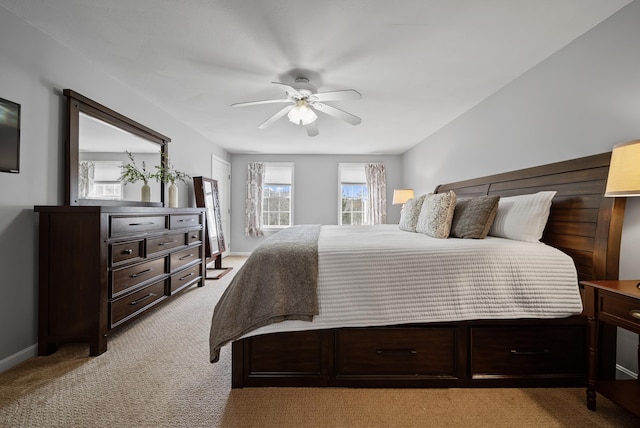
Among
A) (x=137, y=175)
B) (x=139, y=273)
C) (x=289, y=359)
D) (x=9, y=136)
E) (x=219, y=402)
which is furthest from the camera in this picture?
(x=137, y=175)

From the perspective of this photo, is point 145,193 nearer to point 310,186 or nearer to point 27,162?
point 27,162

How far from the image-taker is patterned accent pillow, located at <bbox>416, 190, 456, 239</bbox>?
7.26 feet

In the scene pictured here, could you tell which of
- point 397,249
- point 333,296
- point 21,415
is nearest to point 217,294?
point 21,415

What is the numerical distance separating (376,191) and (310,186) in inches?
57.7

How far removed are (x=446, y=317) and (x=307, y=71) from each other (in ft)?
7.35

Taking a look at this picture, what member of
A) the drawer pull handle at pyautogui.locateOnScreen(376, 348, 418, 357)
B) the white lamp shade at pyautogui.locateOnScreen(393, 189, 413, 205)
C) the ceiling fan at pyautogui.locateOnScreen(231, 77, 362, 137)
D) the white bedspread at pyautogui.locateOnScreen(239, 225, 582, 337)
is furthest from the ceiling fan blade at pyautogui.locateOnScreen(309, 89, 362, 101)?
the white lamp shade at pyautogui.locateOnScreen(393, 189, 413, 205)

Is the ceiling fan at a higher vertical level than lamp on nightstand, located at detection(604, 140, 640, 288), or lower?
higher

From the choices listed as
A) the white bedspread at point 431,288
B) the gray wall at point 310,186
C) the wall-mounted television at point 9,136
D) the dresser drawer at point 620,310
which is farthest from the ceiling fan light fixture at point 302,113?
the gray wall at point 310,186

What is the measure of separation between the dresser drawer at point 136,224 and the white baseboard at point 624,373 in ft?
11.6

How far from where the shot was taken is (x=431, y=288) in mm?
1565

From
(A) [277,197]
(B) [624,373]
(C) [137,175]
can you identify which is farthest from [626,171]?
(A) [277,197]

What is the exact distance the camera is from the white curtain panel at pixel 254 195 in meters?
5.95

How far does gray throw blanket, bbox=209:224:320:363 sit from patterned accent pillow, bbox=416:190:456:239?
1.19m

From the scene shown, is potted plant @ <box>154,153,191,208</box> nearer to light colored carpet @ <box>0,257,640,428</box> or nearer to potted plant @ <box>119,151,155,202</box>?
potted plant @ <box>119,151,155,202</box>
